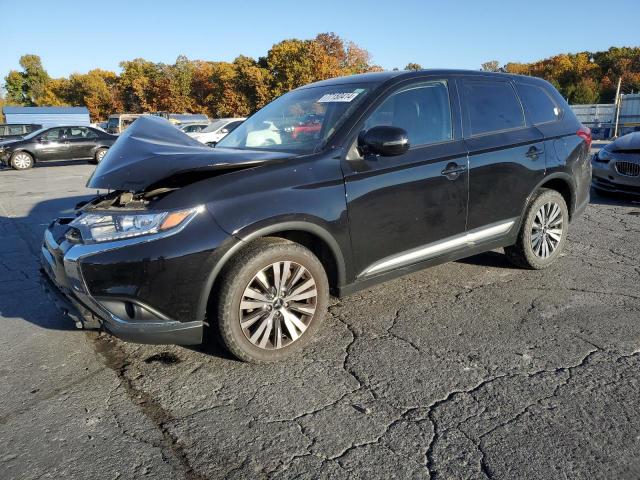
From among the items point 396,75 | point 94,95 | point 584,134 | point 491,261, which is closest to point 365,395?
point 396,75

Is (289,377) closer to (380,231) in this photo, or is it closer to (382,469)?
(382,469)

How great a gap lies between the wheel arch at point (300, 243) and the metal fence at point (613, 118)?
28.1 metres

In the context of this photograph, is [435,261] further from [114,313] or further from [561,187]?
[114,313]

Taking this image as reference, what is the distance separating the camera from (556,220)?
473 centimetres

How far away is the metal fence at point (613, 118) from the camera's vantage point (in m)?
27.2

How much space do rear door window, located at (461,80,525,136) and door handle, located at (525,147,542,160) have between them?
0.77 feet

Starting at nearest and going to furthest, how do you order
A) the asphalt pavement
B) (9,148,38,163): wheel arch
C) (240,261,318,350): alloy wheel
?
the asphalt pavement → (240,261,318,350): alloy wheel → (9,148,38,163): wheel arch

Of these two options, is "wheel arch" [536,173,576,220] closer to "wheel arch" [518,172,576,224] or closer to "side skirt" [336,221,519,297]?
"wheel arch" [518,172,576,224]

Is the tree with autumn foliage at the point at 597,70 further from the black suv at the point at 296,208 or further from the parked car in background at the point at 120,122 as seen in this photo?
the black suv at the point at 296,208

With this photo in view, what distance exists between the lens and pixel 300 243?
330cm

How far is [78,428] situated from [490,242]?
3.25 meters

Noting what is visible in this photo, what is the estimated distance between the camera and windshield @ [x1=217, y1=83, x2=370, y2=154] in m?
3.47

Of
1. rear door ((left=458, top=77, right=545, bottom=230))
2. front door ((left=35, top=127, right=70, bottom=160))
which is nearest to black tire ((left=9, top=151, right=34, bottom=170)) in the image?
front door ((left=35, top=127, right=70, bottom=160))

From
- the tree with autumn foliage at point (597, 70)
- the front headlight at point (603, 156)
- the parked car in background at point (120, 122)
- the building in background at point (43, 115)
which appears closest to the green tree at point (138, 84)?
the building in background at point (43, 115)
